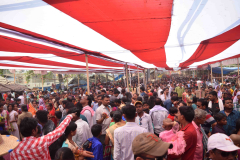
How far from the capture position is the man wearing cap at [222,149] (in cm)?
131

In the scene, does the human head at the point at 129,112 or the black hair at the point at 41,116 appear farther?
the black hair at the point at 41,116

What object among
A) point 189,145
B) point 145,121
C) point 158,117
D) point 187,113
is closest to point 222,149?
point 189,145

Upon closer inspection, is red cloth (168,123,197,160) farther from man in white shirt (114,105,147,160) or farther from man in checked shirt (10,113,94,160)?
man in checked shirt (10,113,94,160)

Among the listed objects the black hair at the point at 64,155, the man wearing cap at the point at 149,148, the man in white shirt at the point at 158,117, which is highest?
the man wearing cap at the point at 149,148

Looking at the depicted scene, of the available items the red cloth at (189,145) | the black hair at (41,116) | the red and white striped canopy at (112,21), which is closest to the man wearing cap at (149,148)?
the red cloth at (189,145)

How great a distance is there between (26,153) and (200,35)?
346 centimetres

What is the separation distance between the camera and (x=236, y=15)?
229 centimetres

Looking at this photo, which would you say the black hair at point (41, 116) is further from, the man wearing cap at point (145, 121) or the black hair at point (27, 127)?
the man wearing cap at point (145, 121)

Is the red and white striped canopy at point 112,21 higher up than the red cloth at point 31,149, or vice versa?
the red and white striped canopy at point 112,21

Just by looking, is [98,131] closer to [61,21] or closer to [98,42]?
[61,21]

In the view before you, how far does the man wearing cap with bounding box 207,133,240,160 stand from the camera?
1309 millimetres

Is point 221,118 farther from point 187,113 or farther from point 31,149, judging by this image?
point 31,149

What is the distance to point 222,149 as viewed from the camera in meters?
1.31

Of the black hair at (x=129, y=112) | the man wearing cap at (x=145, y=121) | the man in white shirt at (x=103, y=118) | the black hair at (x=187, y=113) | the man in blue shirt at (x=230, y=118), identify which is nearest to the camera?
the black hair at (x=187, y=113)
